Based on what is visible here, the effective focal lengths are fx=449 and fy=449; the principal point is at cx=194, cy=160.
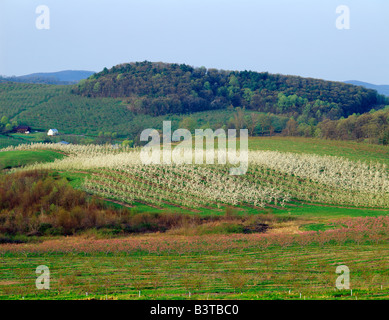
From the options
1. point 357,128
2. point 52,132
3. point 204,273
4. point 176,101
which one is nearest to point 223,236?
point 204,273

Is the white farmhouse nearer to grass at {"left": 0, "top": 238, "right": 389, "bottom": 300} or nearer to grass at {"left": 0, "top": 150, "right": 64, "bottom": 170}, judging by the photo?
grass at {"left": 0, "top": 150, "right": 64, "bottom": 170}

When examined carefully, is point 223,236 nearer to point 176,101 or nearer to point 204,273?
point 204,273

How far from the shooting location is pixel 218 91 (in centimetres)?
13750

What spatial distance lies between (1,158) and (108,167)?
1437 centimetres

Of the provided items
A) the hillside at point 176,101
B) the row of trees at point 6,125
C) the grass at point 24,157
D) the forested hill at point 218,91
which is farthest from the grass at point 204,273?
the forested hill at point 218,91

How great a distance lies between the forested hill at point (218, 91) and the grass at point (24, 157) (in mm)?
62267

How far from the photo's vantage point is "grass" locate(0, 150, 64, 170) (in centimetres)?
4828

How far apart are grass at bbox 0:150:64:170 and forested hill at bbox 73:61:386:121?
62.3 meters

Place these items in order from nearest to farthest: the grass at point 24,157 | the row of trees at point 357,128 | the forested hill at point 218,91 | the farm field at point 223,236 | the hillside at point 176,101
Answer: the farm field at point 223,236
the grass at point 24,157
the row of trees at point 357,128
the hillside at point 176,101
the forested hill at point 218,91

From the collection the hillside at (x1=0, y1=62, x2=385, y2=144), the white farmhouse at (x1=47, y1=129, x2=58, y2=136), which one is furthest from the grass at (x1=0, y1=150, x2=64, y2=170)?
the hillside at (x1=0, y1=62, x2=385, y2=144)

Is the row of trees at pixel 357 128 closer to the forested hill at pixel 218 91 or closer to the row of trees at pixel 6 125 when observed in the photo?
the forested hill at pixel 218 91

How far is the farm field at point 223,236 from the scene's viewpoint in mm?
16669
